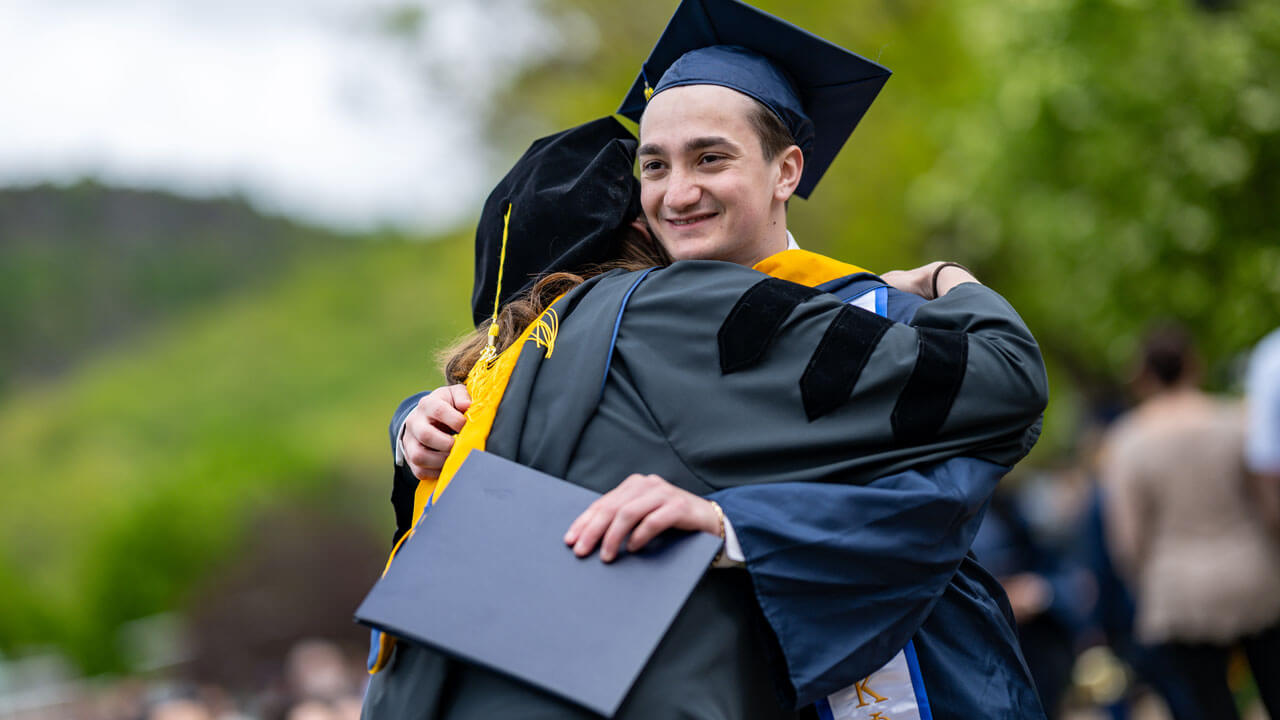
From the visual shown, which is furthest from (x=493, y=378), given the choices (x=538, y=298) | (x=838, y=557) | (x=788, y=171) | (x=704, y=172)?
(x=788, y=171)

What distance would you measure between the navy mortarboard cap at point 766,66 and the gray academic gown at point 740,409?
537mm

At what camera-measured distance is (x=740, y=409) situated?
2.32 meters

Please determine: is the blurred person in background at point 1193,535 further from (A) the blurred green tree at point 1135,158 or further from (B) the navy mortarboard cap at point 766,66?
(A) the blurred green tree at point 1135,158

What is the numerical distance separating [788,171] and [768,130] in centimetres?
14

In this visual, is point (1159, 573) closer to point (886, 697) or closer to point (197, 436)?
point (886, 697)

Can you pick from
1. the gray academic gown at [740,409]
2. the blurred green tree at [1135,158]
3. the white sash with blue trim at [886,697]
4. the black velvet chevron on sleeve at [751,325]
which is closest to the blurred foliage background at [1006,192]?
the blurred green tree at [1135,158]

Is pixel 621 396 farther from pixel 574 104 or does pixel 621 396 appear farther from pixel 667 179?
pixel 574 104

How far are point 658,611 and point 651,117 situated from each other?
1.11 m

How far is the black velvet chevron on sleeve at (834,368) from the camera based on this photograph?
230 cm

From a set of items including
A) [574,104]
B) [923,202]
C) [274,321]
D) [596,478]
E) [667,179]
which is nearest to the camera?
[596,478]

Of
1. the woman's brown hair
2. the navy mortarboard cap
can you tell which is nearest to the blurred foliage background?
the navy mortarboard cap

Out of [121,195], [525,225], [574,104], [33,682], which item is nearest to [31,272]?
[121,195]

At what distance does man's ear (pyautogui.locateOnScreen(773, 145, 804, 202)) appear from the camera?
111 inches

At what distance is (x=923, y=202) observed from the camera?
48.9 ft
